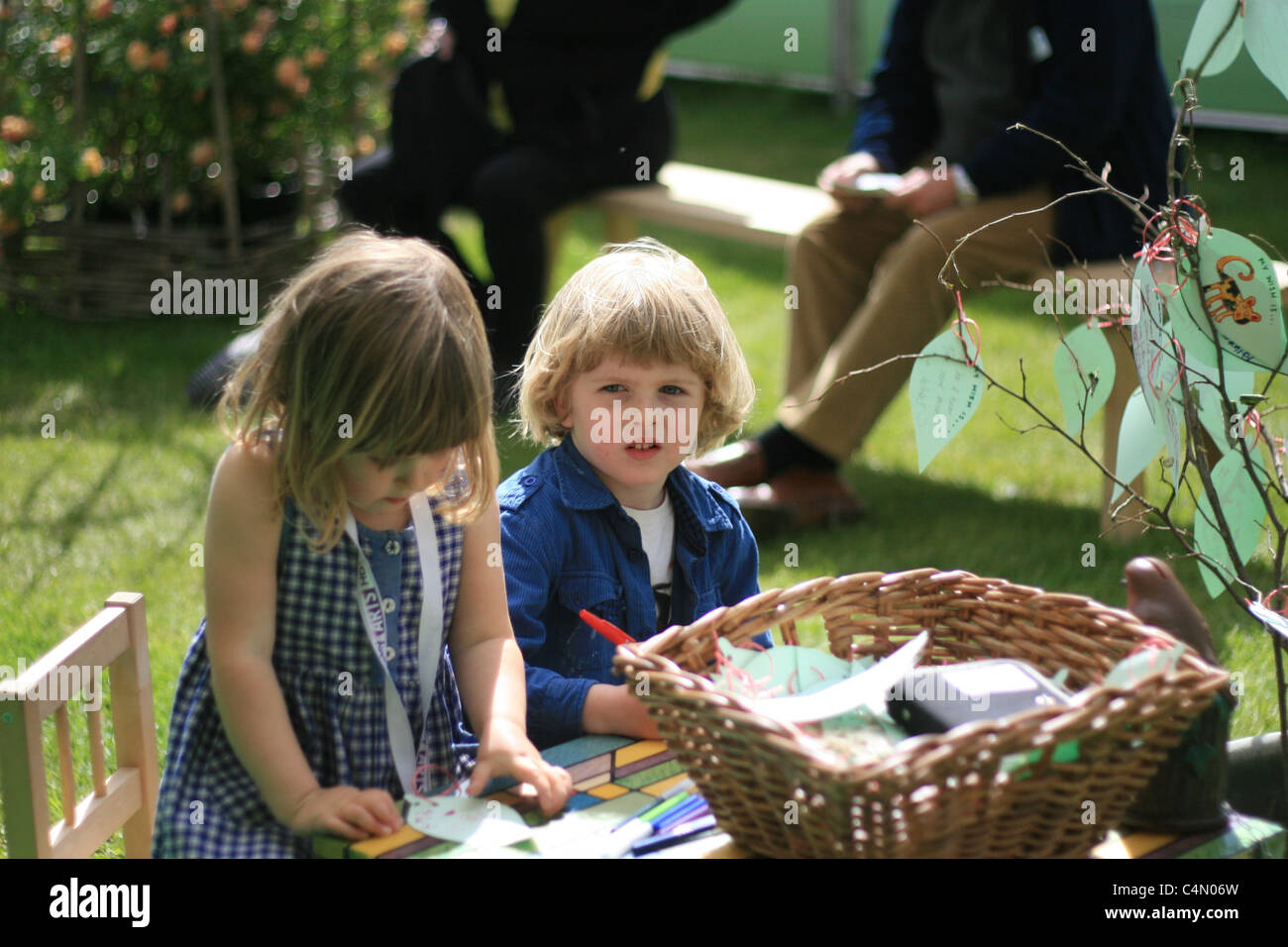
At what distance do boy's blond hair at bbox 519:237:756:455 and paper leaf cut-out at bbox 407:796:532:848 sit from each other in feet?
2.19

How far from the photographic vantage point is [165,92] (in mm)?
4926

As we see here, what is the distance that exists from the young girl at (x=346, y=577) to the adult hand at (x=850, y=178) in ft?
7.34

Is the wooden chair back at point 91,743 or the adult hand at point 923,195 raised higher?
the adult hand at point 923,195

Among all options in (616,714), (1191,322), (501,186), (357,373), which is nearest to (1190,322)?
(1191,322)

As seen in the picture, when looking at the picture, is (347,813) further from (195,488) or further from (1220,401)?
(195,488)

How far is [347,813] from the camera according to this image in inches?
55.7

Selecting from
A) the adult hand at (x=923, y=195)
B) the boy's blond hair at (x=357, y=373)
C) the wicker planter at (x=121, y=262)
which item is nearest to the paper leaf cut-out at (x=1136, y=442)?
the boy's blond hair at (x=357, y=373)

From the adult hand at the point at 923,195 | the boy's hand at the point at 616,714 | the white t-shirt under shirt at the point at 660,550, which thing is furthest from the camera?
the adult hand at the point at 923,195

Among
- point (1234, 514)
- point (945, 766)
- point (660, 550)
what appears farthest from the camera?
point (660, 550)

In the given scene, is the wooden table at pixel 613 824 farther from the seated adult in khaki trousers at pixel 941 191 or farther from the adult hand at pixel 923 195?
the adult hand at pixel 923 195

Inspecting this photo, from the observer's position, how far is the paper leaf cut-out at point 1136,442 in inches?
63.8

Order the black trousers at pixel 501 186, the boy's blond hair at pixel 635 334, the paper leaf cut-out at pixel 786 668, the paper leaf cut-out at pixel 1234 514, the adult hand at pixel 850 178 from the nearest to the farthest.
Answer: the paper leaf cut-out at pixel 786 668
the paper leaf cut-out at pixel 1234 514
the boy's blond hair at pixel 635 334
the adult hand at pixel 850 178
the black trousers at pixel 501 186

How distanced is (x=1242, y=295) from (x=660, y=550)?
855mm
